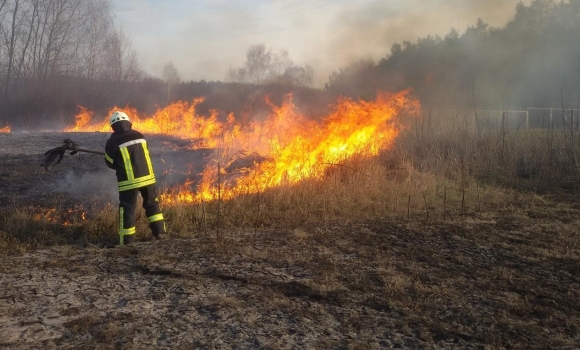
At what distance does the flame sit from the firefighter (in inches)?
62.8

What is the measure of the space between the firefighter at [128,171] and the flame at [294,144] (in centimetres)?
159

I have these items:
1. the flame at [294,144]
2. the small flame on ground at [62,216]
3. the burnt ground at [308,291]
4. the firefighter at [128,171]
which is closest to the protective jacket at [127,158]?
the firefighter at [128,171]

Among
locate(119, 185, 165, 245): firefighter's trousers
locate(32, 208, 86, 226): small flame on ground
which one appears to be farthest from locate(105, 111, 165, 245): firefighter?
locate(32, 208, 86, 226): small flame on ground

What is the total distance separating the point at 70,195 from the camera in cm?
784

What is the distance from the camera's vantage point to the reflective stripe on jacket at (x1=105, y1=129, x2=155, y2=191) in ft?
18.8

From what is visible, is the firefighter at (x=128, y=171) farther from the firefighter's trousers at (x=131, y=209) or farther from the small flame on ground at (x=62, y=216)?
the small flame on ground at (x=62, y=216)

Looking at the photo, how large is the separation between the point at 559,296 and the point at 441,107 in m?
11.0

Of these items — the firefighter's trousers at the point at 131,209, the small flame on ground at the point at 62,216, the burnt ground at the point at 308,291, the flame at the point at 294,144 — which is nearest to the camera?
the burnt ground at the point at 308,291

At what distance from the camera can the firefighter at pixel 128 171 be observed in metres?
5.68

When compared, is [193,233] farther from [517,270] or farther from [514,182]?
[514,182]

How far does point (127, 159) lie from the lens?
18.8 feet

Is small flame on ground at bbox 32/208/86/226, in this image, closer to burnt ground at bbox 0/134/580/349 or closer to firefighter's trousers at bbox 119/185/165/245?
burnt ground at bbox 0/134/580/349

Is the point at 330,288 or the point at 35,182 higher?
the point at 35,182

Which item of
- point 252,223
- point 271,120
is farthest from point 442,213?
point 271,120
